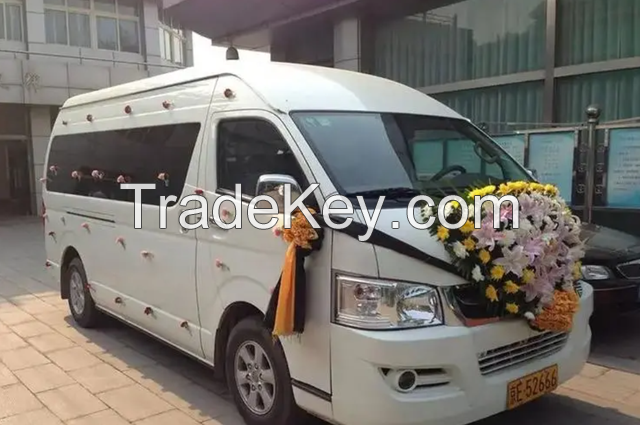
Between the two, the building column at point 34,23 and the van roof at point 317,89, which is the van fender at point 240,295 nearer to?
the van roof at point 317,89

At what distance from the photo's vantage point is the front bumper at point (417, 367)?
2840 mm

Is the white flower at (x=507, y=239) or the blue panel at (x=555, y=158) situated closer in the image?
the white flower at (x=507, y=239)

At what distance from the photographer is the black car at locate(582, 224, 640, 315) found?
16.4 feet

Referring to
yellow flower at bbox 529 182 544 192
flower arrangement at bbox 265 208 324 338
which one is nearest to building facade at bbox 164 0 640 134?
yellow flower at bbox 529 182 544 192

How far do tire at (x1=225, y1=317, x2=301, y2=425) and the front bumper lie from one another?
17.5 inches

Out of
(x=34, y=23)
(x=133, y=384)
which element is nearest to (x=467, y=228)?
(x=133, y=384)

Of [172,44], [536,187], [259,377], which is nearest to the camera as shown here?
[536,187]

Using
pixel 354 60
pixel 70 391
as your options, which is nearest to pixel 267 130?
pixel 70 391

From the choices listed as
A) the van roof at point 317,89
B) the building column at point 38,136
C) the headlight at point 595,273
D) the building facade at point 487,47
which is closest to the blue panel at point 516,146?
the building facade at point 487,47

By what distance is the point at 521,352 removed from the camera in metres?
3.25

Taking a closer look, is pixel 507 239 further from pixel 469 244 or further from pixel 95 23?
pixel 95 23

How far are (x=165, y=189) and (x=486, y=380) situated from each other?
2686 mm

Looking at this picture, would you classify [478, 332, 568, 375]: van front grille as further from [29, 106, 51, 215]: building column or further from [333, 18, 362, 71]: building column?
[29, 106, 51, 215]: building column

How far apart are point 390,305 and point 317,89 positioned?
1608 millimetres
